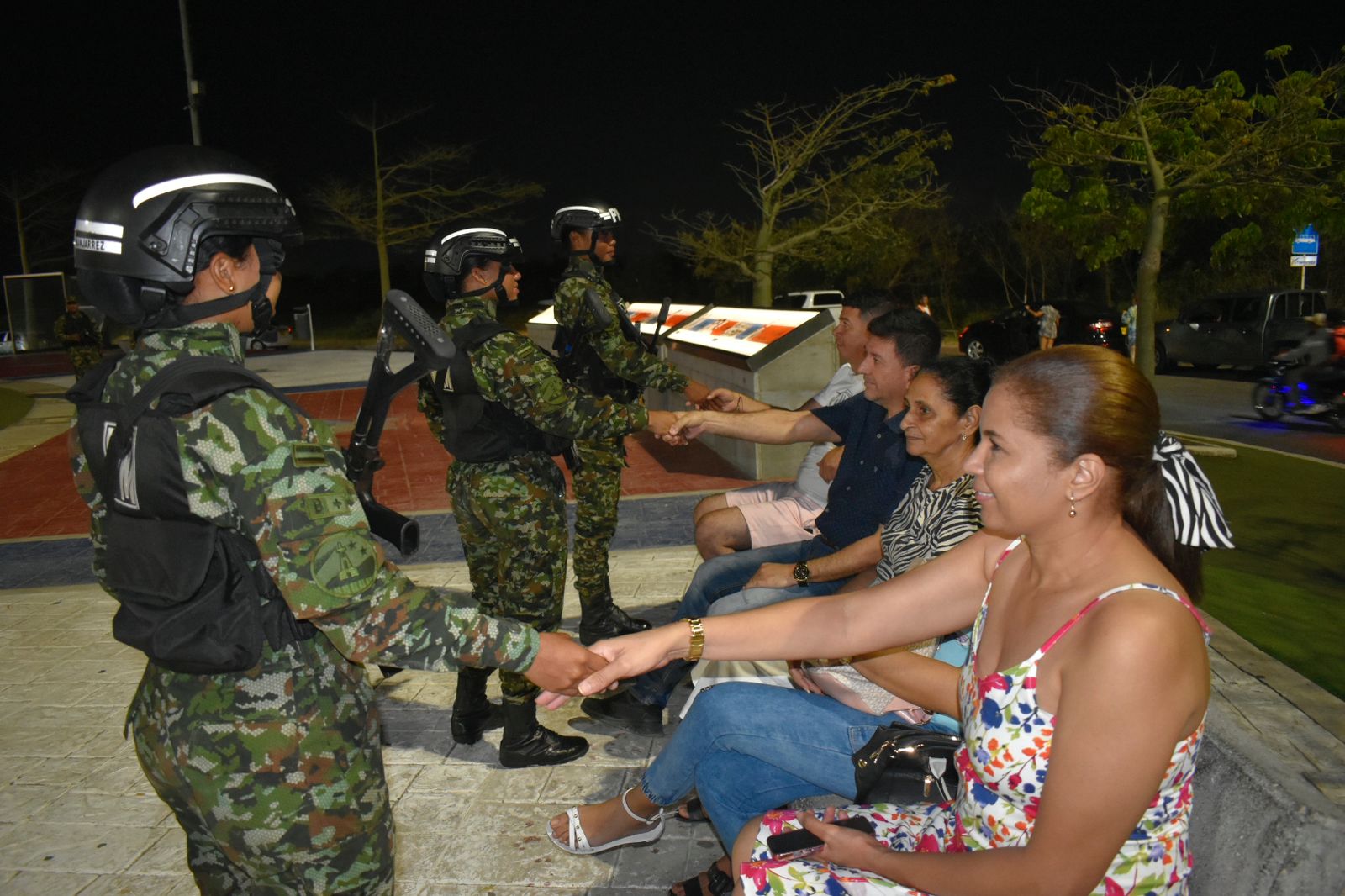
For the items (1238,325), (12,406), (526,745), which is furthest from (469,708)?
(1238,325)

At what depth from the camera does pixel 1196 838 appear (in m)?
2.36

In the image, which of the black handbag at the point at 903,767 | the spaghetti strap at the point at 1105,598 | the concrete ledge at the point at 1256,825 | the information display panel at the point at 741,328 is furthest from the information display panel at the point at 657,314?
the spaghetti strap at the point at 1105,598

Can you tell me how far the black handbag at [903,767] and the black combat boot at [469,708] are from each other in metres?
2.16

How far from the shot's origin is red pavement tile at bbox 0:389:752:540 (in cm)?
898

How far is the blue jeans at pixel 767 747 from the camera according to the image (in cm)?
274

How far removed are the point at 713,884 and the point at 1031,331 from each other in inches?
916

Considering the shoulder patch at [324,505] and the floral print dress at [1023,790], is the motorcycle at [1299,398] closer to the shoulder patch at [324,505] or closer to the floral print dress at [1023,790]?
the floral print dress at [1023,790]

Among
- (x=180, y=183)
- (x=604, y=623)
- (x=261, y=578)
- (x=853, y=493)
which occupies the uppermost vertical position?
(x=180, y=183)

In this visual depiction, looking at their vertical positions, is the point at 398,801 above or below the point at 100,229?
below

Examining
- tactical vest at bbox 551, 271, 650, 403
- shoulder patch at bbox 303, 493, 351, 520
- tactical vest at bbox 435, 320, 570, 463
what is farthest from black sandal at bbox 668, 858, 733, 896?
tactical vest at bbox 551, 271, 650, 403

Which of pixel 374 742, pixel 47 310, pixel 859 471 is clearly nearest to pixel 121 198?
pixel 374 742

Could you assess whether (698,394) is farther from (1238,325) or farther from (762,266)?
(1238,325)

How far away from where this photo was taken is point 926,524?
355 centimetres

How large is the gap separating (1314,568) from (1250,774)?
208 inches
